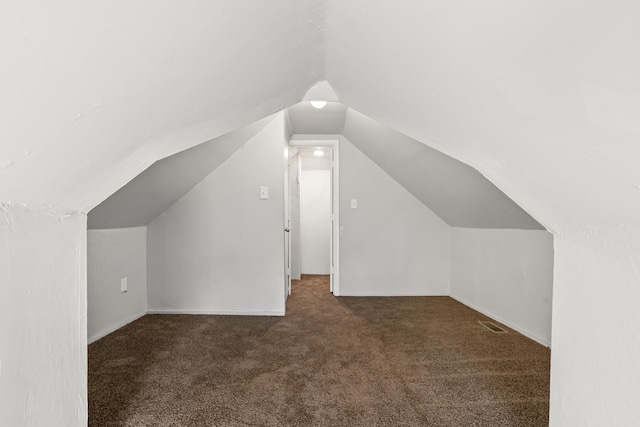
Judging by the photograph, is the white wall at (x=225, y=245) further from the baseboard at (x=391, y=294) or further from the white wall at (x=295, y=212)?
the white wall at (x=295, y=212)

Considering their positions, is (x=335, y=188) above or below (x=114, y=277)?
above

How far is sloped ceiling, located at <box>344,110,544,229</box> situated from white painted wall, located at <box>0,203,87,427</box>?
7.34 ft

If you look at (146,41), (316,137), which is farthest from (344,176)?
(146,41)

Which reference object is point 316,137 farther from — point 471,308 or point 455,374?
point 455,374

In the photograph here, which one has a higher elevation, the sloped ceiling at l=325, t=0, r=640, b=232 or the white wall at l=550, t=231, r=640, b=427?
the sloped ceiling at l=325, t=0, r=640, b=232

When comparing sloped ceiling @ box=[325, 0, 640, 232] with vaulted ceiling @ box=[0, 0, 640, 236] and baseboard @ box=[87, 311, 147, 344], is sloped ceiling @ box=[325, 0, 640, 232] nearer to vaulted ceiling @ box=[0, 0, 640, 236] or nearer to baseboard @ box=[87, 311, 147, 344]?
vaulted ceiling @ box=[0, 0, 640, 236]

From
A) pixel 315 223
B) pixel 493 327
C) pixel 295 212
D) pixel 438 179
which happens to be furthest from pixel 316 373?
pixel 315 223

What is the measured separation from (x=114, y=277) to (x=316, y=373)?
178cm

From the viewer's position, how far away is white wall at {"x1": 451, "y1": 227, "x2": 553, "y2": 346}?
2412mm

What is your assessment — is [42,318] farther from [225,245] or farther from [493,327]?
[493,327]

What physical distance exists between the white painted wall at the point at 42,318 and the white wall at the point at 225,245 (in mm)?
1945

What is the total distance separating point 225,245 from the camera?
3090 mm

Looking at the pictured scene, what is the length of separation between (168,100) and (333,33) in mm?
541

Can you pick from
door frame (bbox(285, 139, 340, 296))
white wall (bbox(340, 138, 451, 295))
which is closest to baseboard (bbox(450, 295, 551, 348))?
white wall (bbox(340, 138, 451, 295))
